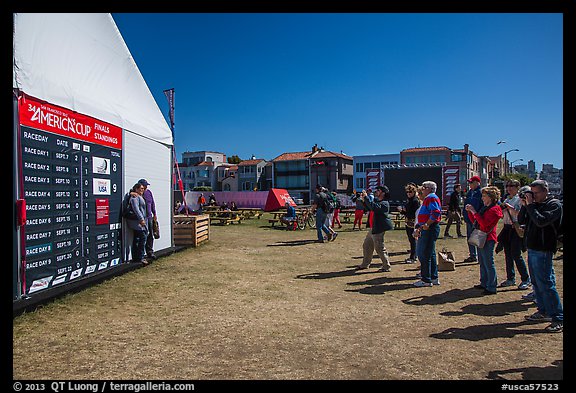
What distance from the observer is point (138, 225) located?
877cm

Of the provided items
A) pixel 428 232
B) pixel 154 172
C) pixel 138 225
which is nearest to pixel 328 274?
pixel 428 232

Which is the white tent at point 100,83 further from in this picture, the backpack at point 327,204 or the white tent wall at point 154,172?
the backpack at point 327,204

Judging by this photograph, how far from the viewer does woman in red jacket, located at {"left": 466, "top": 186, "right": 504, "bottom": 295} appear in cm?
623

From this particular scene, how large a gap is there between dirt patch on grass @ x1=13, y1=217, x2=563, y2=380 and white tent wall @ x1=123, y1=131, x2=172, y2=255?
2.54 meters

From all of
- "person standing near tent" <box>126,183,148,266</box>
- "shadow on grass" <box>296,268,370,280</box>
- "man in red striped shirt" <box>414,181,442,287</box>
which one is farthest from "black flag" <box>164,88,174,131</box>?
"man in red striped shirt" <box>414,181,442,287</box>

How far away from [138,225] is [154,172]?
2144 millimetres

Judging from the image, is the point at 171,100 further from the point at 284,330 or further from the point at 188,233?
the point at 284,330

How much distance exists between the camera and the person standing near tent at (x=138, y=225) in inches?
338

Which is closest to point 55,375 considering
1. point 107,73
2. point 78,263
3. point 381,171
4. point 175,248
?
point 78,263

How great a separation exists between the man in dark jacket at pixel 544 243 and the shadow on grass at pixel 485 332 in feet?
0.87

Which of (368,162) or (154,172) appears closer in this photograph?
(154,172)

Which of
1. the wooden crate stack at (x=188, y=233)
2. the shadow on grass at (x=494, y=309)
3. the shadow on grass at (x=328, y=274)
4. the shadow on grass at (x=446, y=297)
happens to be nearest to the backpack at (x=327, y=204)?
the wooden crate stack at (x=188, y=233)
